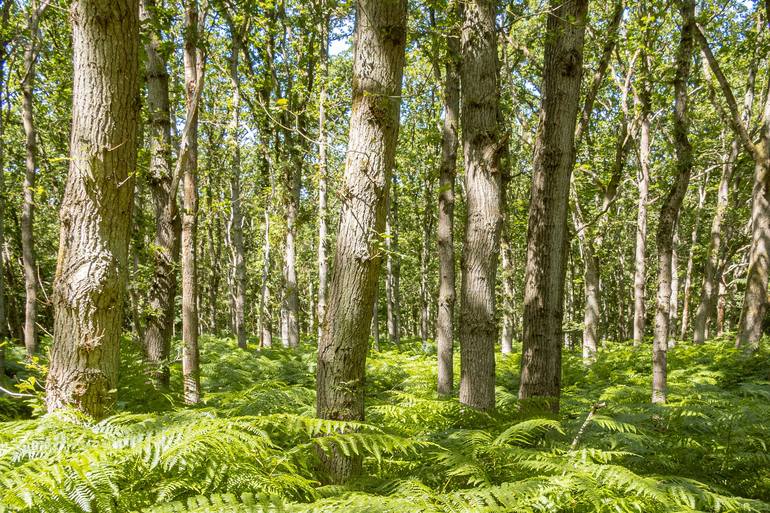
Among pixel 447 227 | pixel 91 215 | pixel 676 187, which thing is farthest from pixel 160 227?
pixel 676 187

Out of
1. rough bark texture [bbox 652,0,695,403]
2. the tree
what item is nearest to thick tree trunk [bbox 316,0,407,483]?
the tree

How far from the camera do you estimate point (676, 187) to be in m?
5.87

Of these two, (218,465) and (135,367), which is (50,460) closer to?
(218,465)

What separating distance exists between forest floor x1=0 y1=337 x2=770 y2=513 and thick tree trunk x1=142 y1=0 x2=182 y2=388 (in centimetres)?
109

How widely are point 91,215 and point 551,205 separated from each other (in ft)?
12.4

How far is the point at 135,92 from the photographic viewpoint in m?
2.92

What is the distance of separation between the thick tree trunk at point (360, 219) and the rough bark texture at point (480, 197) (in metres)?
1.99

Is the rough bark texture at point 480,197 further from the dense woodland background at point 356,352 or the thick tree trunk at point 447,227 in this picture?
the thick tree trunk at point 447,227

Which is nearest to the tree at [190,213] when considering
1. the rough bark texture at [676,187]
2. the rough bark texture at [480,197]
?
the rough bark texture at [480,197]

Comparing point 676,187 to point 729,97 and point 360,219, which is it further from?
point 360,219

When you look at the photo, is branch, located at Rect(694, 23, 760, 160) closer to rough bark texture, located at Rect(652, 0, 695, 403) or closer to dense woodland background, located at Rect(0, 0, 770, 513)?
dense woodland background, located at Rect(0, 0, 770, 513)

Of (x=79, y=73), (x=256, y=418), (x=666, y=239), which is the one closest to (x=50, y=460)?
(x=256, y=418)

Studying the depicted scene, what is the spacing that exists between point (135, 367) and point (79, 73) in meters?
3.38

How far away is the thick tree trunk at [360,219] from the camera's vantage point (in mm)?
2732
